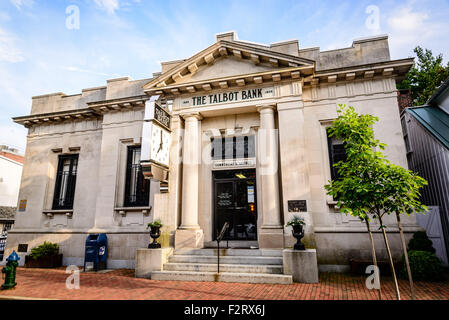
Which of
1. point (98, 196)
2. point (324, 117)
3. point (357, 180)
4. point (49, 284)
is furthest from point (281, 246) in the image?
point (98, 196)

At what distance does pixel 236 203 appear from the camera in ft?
37.0

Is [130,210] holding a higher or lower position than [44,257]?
higher

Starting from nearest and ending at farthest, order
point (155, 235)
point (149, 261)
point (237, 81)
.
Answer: point (149, 261) < point (155, 235) < point (237, 81)

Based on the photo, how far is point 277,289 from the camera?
284 inches

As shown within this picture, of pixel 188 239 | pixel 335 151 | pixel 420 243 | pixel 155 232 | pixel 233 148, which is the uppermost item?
pixel 233 148

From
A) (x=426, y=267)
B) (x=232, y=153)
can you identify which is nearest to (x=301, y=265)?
(x=426, y=267)

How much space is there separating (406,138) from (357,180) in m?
10.5

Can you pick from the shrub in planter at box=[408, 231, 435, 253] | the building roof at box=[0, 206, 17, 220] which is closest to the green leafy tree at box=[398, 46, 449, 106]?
the shrub in planter at box=[408, 231, 435, 253]

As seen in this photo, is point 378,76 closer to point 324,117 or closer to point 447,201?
point 324,117

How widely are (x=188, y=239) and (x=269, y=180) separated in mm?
3877

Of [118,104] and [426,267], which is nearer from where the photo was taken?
[426,267]

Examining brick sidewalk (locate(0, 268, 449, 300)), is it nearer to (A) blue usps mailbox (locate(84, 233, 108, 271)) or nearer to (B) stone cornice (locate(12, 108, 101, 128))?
(A) blue usps mailbox (locate(84, 233, 108, 271))

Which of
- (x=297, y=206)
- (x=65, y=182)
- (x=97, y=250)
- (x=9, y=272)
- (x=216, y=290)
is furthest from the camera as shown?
(x=65, y=182)

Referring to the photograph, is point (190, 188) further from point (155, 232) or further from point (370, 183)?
point (370, 183)
